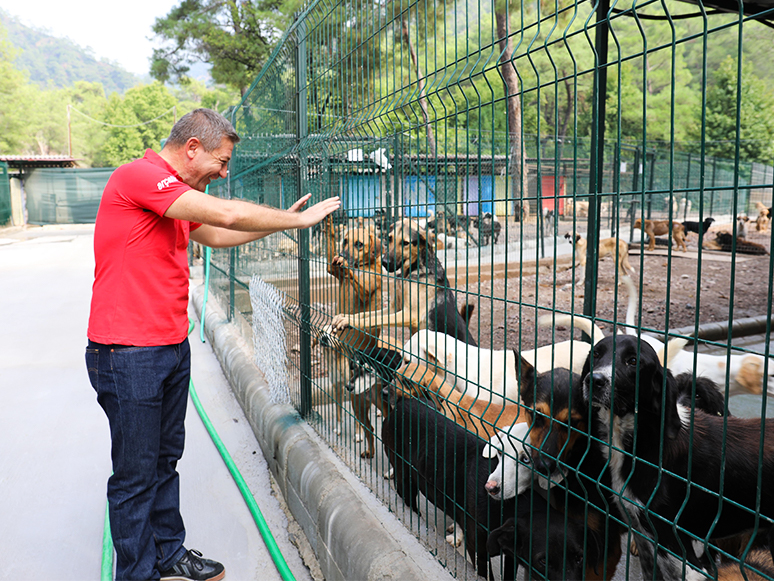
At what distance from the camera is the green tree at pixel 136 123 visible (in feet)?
207

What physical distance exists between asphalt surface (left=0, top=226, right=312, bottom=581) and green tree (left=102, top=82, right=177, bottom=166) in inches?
2359

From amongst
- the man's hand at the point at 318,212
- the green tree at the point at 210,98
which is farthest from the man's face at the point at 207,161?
the green tree at the point at 210,98

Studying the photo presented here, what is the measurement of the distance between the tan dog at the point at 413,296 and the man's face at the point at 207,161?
0.85 m

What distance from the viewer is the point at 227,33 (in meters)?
23.5

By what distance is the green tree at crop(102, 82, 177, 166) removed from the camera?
63094 mm

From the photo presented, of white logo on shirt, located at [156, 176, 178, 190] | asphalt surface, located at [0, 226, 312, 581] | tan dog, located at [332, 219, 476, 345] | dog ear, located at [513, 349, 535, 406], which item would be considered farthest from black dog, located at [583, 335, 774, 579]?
asphalt surface, located at [0, 226, 312, 581]

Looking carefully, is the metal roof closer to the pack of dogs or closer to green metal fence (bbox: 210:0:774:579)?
green metal fence (bbox: 210:0:774:579)

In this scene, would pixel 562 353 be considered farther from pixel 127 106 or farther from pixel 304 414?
pixel 127 106


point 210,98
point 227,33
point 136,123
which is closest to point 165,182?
point 227,33

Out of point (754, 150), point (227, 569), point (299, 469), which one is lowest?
point (227, 569)

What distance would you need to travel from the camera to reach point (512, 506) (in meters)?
2.25

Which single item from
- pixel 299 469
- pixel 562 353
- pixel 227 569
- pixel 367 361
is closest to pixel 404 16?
pixel 367 361

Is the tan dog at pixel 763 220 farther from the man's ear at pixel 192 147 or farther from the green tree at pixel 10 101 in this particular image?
the green tree at pixel 10 101

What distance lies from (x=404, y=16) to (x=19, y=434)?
4.44m
